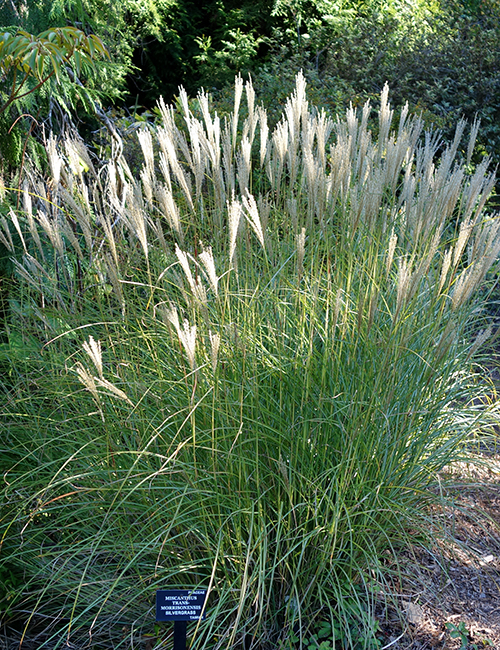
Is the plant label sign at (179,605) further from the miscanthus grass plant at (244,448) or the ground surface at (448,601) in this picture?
the ground surface at (448,601)

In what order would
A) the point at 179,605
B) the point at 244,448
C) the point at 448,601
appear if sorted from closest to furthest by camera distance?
the point at 179,605 < the point at 244,448 < the point at 448,601

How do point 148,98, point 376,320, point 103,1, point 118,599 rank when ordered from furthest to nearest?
point 148,98, point 103,1, point 376,320, point 118,599

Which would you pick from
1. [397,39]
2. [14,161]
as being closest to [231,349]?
[14,161]

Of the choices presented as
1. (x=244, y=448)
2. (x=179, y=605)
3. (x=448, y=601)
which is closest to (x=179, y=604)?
(x=179, y=605)

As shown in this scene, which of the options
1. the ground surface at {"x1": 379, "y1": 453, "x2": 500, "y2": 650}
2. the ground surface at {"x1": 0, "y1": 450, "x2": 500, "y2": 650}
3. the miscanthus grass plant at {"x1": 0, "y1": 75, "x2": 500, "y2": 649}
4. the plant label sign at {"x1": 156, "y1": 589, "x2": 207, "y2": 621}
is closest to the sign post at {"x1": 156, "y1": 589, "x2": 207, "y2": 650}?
the plant label sign at {"x1": 156, "y1": 589, "x2": 207, "y2": 621}

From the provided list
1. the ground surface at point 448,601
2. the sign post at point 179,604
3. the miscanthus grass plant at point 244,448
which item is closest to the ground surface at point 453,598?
the ground surface at point 448,601

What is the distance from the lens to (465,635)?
2.32 m

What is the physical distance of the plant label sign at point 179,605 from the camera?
1.91 metres

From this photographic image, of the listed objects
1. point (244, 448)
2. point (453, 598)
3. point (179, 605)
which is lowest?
point (453, 598)

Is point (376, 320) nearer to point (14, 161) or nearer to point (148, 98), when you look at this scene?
point (14, 161)

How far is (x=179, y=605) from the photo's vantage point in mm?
1921

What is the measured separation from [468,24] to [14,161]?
706 cm

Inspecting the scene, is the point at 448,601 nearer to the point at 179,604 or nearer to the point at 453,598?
the point at 453,598

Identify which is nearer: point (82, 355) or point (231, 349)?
point (231, 349)
